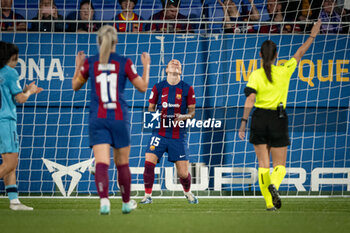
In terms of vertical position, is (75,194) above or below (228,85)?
below

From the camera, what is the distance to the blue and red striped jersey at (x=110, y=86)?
15.5 feet

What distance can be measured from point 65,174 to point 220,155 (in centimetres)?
269

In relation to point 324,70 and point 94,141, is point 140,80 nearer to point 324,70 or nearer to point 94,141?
point 94,141

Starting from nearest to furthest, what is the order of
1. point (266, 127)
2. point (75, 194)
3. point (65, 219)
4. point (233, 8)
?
1. point (65, 219)
2. point (266, 127)
3. point (75, 194)
4. point (233, 8)

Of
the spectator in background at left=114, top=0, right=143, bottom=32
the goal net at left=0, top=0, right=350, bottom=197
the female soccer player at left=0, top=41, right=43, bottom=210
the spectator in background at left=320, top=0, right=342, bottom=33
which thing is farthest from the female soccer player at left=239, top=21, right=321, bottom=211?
the spectator in background at left=320, top=0, right=342, bottom=33

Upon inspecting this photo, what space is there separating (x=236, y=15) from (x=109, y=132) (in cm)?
614

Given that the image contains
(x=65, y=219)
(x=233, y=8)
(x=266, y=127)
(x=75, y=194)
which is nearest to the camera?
(x=65, y=219)

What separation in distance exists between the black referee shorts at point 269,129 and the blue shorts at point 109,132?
1.62 m

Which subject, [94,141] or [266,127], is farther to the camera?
[266,127]

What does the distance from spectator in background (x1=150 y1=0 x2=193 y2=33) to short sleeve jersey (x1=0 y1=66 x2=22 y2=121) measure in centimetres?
435

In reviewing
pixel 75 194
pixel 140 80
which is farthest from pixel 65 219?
pixel 75 194

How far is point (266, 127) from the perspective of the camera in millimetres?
5762

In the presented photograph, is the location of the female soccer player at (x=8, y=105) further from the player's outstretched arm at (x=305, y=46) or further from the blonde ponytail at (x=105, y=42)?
the player's outstretched arm at (x=305, y=46)

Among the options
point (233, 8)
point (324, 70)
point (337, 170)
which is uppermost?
point (233, 8)
